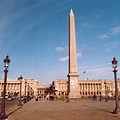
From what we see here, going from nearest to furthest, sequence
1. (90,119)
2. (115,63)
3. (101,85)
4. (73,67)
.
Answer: (90,119) < (115,63) < (73,67) < (101,85)

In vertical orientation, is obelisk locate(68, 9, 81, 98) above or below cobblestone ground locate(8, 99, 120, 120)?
above

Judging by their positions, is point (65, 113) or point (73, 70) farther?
point (73, 70)

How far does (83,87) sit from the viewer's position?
158875 mm

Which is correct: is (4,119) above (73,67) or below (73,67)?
below

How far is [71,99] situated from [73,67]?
5.42 metres

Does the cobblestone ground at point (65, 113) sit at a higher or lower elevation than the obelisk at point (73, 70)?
lower

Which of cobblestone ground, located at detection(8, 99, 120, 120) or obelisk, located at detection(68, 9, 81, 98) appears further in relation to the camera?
obelisk, located at detection(68, 9, 81, 98)

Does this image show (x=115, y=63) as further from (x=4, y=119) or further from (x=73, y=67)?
(x=73, y=67)

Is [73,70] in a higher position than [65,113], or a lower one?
higher

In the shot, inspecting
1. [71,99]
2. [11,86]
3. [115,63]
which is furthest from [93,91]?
[115,63]

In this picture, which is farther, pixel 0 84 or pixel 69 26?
pixel 0 84

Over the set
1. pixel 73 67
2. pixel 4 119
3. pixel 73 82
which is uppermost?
pixel 73 67

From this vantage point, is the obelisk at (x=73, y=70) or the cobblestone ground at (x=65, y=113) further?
the obelisk at (x=73, y=70)

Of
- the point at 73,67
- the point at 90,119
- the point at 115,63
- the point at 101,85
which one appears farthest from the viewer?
the point at 101,85
